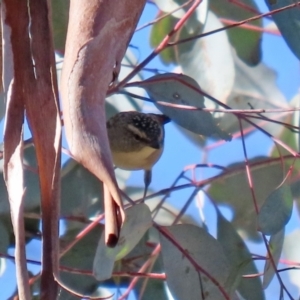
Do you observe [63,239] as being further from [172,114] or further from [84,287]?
[172,114]

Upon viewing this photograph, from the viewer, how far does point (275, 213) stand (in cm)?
93

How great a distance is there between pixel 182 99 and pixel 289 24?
0.20m

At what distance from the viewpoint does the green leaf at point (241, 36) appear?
1339 mm

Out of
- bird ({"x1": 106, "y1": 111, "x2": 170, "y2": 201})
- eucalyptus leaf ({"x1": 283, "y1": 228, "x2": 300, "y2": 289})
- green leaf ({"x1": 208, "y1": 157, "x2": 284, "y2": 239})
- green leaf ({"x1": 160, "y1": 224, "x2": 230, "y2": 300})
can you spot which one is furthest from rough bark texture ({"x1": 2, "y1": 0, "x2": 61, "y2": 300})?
bird ({"x1": 106, "y1": 111, "x2": 170, "y2": 201})

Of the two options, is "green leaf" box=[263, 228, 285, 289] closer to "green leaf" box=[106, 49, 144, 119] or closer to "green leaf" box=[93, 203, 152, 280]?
"green leaf" box=[93, 203, 152, 280]

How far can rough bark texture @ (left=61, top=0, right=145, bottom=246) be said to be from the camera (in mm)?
423

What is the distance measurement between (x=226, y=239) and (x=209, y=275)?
0.70ft

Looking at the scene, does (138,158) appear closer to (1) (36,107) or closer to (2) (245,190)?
(2) (245,190)

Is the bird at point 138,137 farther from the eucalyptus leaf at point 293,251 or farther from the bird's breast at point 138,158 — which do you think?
the eucalyptus leaf at point 293,251

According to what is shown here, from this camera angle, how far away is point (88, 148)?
43 cm

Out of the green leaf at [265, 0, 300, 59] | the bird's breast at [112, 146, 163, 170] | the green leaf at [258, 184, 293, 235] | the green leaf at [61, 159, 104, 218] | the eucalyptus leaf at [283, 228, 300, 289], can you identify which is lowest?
the eucalyptus leaf at [283, 228, 300, 289]

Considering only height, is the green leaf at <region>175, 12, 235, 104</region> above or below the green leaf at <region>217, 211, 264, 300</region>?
above

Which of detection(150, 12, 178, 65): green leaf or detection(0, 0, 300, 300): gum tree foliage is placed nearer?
detection(0, 0, 300, 300): gum tree foliage

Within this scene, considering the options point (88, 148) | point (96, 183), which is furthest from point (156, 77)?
point (88, 148)
